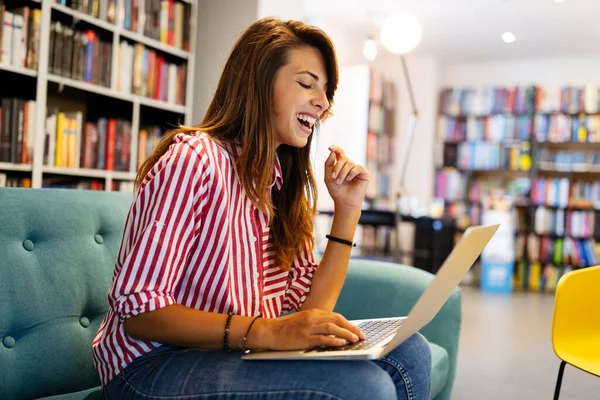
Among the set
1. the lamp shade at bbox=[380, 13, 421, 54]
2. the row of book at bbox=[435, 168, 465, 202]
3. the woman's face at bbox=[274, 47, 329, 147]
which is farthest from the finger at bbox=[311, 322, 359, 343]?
the row of book at bbox=[435, 168, 465, 202]

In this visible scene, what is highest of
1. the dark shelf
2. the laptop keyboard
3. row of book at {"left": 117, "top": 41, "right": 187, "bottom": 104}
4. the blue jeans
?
the dark shelf

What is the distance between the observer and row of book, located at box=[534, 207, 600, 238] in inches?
262

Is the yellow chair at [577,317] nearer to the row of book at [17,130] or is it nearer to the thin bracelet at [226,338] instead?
the thin bracelet at [226,338]

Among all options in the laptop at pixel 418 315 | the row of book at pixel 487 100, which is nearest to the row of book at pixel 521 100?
the row of book at pixel 487 100

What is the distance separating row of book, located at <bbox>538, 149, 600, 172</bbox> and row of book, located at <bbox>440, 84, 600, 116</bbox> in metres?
0.47

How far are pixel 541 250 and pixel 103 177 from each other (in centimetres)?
533

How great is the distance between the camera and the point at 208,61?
363cm

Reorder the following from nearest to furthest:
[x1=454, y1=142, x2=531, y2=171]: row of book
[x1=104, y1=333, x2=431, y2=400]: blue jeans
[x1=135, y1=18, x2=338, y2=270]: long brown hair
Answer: [x1=104, y1=333, x2=431, y2=400]: blue jeans → [x1=135, y1=18, x2=338, y2=270]: long brown hair → [x1=454, y1=142, x2=531, y2=171]: row of book

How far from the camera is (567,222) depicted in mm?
6770

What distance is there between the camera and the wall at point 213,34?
353cm

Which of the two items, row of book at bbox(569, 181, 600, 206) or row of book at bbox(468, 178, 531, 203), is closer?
row of book at bbox(569, 181, 600, 206)

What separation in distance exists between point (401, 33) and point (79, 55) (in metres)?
2.60

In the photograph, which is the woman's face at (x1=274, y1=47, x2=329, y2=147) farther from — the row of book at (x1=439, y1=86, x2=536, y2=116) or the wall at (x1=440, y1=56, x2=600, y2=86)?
the wall at (x1=440, y1=56, x2=600, y2=86)

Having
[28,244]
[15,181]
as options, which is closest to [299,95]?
[28,244]
